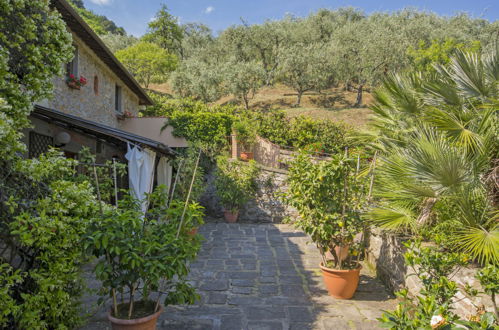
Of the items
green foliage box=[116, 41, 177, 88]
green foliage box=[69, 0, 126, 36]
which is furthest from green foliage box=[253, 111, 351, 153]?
green foliage box=[69, 0, 126, 36]

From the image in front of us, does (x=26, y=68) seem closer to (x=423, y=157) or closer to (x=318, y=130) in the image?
(x=423, y=157)

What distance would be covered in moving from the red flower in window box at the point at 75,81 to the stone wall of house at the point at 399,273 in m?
8.09

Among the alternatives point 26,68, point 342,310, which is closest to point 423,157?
point 342,310

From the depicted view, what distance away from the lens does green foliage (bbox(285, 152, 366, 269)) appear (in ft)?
16.3

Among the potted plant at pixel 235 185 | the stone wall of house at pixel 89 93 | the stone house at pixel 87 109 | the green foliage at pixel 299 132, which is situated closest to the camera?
the stone house at pixel 87 109

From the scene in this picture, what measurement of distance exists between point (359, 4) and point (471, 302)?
1895 inches

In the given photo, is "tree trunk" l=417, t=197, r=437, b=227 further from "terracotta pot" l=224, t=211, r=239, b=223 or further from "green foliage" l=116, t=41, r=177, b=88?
"green foliage" l=116, t=41, r=177, b=88

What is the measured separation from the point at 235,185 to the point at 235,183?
0.29 ft

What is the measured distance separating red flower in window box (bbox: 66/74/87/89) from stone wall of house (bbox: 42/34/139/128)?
119 mm

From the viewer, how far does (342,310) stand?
15.1 feet

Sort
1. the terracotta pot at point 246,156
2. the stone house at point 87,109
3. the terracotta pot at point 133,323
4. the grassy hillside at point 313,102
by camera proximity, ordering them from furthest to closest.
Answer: the grassy hillside at point 313,102, the terracotta pot at point 246,156, the stone house at point 87,109, the terracotta pot at point 133,323

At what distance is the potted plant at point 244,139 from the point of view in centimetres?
1340

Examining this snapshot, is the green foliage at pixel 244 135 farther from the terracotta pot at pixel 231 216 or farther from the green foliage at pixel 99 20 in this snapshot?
the green foliage at pixel 99 20

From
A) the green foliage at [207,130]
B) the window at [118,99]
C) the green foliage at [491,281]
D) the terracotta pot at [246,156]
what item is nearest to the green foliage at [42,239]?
the green foliage at [491,281]
